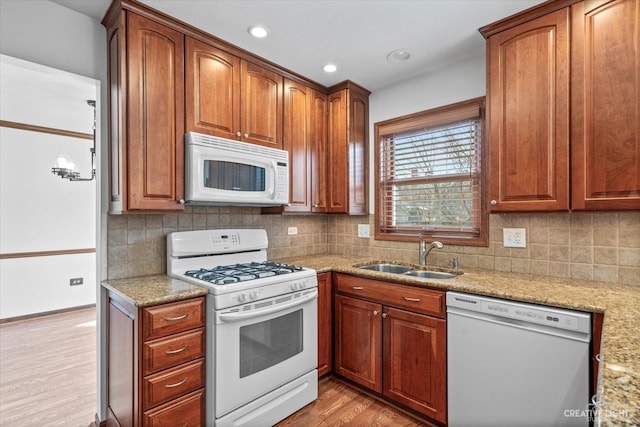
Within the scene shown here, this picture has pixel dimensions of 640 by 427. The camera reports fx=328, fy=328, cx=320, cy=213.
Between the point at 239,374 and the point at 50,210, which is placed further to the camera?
the point at 50,210

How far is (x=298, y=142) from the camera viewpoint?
110 inches

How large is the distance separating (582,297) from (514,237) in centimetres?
72

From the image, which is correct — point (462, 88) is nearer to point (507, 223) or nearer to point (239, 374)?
point (507, 223)

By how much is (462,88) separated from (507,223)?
3.53ft

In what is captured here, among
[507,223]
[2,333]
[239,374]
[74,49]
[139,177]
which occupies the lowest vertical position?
[2,333]

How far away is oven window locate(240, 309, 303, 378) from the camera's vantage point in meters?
1.88

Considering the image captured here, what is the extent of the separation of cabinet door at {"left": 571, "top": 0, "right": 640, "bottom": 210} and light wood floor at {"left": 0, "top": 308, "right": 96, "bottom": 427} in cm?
329

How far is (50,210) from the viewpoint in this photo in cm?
431

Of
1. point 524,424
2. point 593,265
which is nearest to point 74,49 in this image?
point 524,424

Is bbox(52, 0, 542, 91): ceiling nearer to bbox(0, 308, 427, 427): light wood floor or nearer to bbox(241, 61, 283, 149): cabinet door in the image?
bbox(241, 61, 283, 149): cabinet door

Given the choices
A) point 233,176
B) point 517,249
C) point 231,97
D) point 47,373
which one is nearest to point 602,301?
point 517,249

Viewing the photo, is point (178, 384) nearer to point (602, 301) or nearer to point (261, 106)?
point (261, 106)

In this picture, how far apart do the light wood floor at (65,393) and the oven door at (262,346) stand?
306 millimetres

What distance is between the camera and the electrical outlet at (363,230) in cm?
312
